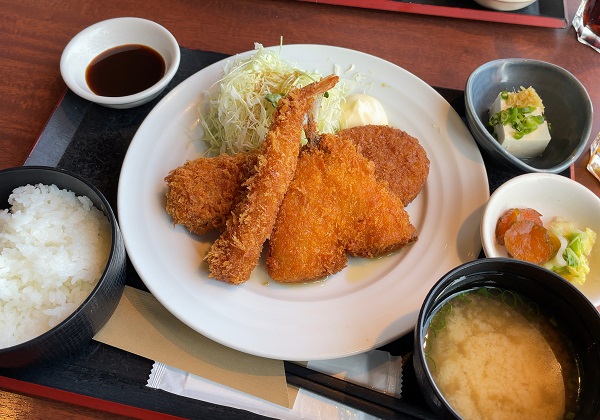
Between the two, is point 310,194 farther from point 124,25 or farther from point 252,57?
point 124,25

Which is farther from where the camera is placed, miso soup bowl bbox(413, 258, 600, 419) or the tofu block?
the tofu block

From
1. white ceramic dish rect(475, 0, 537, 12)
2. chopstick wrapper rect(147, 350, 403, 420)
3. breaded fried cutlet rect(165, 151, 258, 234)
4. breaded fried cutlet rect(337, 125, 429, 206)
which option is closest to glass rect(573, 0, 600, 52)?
white ceramic dish rect(475, 0, 537, 12)

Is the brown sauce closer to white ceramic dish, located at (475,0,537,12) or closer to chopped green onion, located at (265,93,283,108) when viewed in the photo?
chopped green onion, located at (265,93,283,108)

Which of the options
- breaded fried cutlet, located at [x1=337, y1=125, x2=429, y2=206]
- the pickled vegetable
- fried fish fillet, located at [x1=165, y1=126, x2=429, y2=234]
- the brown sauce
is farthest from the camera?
the brown sauce

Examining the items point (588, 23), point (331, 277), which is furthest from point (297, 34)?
point (588, 23)

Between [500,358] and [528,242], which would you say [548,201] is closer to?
[528,242]

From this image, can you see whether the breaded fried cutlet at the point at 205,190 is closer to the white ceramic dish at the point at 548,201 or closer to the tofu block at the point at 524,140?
the white ceramic dish at the point at 548,201

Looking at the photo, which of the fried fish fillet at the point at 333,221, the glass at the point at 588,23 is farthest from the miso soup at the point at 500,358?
the glass at the point at 588,23
